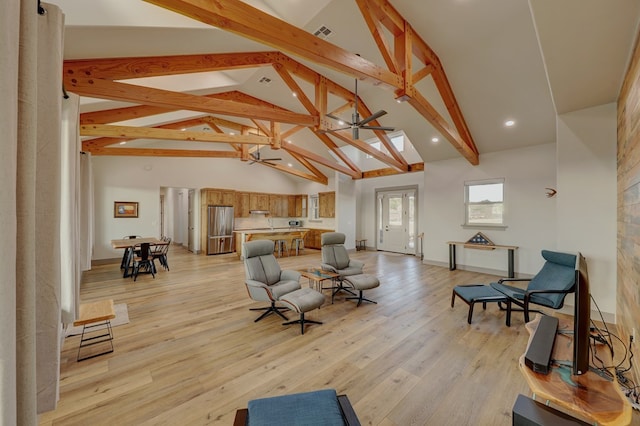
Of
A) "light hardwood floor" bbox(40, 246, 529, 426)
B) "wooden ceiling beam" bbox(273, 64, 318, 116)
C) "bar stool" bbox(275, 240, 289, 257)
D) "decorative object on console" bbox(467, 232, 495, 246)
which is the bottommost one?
"light hardwood floor" bbox(40, 246, 529, 426)

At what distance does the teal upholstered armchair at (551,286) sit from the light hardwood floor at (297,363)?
383 millimetres

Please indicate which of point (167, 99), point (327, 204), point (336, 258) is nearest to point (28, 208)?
point (167, 99)

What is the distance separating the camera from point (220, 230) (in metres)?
9.05

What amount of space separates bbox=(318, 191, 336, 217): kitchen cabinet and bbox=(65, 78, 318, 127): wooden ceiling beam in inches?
203

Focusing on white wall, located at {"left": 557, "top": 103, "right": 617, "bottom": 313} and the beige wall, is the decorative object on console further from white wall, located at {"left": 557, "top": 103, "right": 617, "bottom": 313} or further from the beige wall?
the beige wall

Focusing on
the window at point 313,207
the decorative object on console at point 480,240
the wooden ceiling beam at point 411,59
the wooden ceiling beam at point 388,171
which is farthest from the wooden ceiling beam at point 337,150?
the decorative object on console at point 480,240

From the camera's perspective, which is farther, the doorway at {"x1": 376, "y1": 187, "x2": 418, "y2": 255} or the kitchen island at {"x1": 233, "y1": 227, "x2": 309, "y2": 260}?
the doorway at {"x1": 376, "y1": 187, "x2": 418, "y2": 255}

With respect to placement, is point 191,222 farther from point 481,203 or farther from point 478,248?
point 481,203

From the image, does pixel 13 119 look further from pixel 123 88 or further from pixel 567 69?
pixel 567 69

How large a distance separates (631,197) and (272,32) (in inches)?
144

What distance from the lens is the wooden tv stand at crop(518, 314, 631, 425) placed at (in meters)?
1.14

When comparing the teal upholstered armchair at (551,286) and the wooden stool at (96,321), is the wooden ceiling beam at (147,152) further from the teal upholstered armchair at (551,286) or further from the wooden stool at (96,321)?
the teal upholstered armchair at (551,286)

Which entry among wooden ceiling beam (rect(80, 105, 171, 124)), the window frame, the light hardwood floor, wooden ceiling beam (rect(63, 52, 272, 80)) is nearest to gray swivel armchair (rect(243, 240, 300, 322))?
the light hardwood floor

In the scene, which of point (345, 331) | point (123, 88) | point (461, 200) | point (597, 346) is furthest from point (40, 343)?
point (461, 200)
